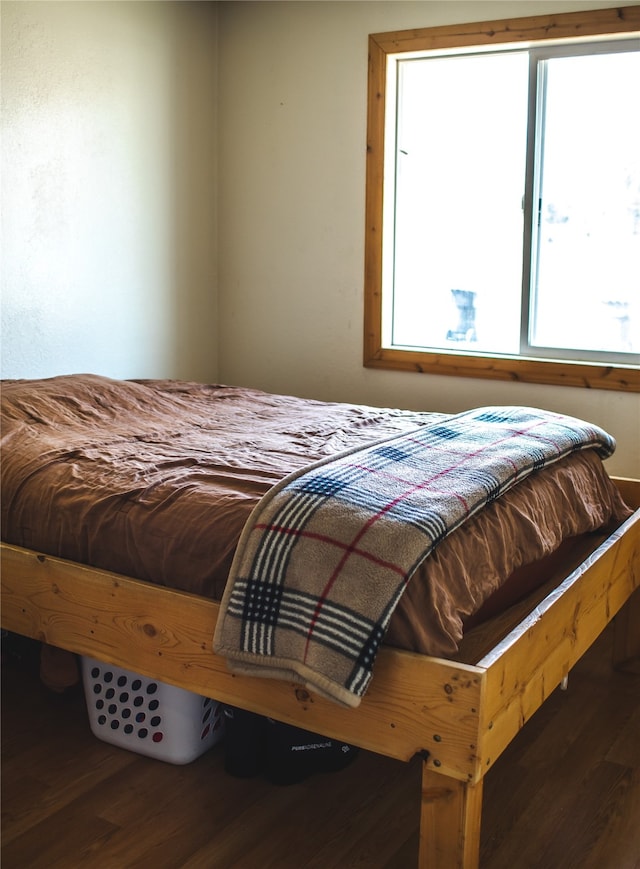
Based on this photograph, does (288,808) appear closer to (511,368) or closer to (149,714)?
(149,714)

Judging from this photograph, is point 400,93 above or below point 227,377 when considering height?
above

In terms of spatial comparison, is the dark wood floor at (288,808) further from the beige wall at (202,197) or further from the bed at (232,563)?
the beige wall at (202,197)

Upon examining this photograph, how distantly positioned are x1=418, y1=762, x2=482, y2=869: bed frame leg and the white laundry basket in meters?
0.71

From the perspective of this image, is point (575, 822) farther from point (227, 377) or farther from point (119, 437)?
point (227, 377)

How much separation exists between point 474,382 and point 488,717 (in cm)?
232

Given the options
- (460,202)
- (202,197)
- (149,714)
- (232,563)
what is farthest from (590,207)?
(149,714)

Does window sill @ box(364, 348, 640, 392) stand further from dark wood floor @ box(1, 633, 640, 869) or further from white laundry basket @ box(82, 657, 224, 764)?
white laundry basket @ box(82, 657, 224, 764)

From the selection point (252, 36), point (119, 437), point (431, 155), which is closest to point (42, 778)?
point (119, 437)

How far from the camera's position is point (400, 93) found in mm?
3891

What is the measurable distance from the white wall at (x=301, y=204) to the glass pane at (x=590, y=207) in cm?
37

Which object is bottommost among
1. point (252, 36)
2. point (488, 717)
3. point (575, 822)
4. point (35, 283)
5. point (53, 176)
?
point (575, 822)

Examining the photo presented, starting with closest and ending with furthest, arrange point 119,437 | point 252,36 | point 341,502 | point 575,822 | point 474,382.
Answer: point 341,502
point 575,822
point 119,437
point 474,382
point 252,36

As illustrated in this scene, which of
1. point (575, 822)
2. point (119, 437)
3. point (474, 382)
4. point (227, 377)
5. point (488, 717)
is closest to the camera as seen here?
point (488, 717)

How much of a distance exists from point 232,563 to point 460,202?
99.9 inches
